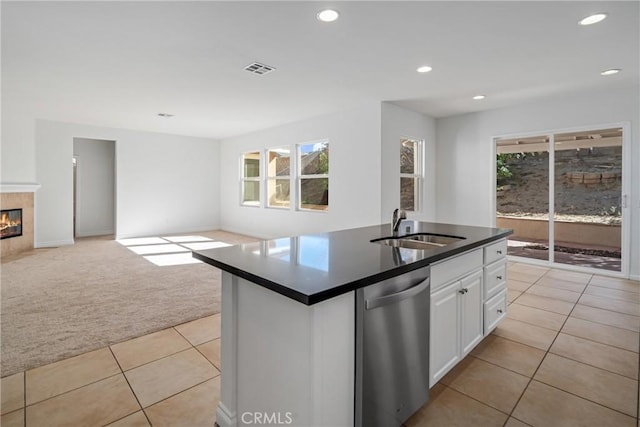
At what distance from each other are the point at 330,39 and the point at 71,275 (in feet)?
14.3

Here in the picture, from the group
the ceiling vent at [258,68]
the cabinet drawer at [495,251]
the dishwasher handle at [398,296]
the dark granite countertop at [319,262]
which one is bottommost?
the dishwasher handle at [398,296]

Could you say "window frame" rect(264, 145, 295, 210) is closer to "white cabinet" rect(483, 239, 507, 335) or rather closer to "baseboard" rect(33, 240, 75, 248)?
"baseboard" rect(33, 240, 75, 248)

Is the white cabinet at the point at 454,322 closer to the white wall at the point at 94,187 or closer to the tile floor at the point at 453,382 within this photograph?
the tile floor at the point at 453,382

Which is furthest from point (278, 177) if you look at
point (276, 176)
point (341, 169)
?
point (341, 169)

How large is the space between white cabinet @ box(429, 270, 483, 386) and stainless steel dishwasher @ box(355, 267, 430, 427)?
12 centimetres

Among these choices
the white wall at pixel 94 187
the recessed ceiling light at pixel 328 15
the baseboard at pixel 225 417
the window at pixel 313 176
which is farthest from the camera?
the white wall at pixel 94 187

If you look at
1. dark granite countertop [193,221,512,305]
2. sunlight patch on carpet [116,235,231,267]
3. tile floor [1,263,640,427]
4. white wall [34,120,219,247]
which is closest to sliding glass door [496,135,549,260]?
tile floor [1,263,640,427]

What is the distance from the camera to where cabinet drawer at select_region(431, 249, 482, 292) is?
1731 mm

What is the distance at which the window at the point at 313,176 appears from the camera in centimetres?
595

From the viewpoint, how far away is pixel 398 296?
1405 mm

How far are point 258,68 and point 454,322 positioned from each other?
10.3 ft

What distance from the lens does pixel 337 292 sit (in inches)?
44.2
